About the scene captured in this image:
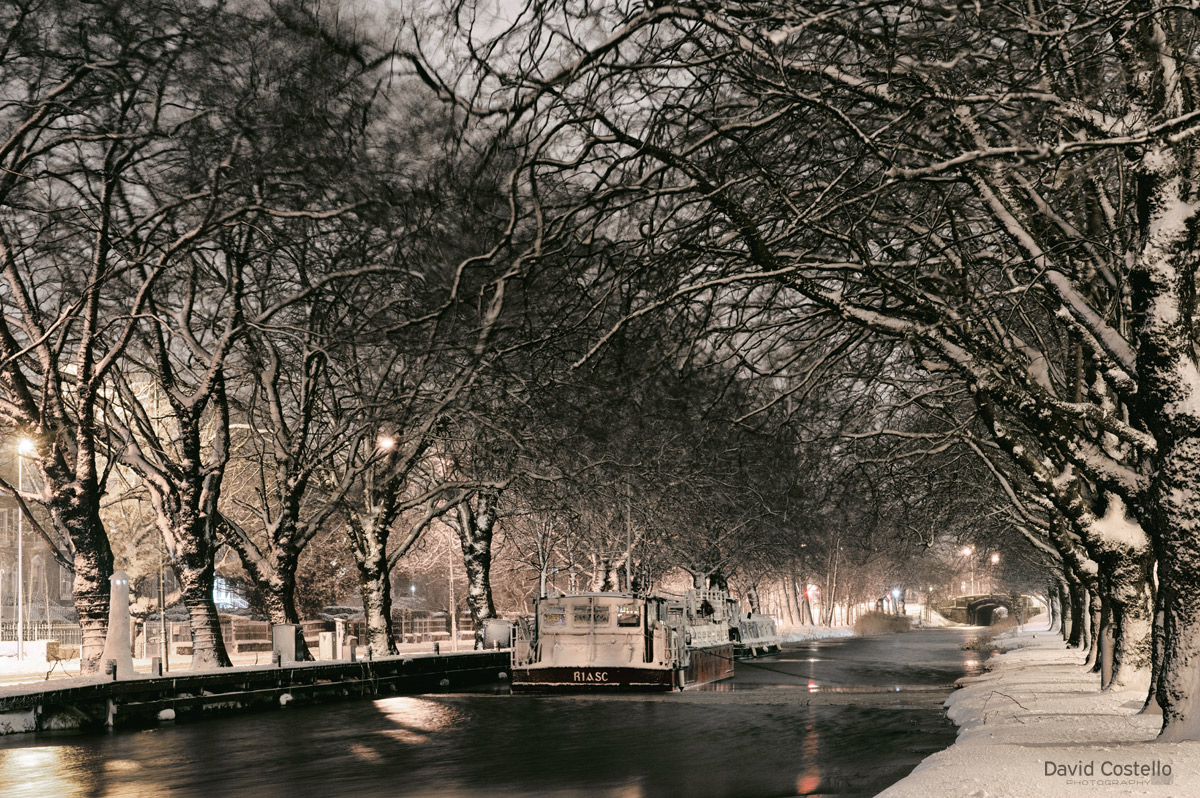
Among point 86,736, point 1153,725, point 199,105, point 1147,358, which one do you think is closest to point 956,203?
point 1147,358

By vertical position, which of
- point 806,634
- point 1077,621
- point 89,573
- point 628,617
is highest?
point 89,573

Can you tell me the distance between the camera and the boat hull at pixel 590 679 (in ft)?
102

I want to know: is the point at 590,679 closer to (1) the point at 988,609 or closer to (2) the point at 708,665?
(2) the point at 708,665

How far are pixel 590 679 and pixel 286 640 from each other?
790 cm

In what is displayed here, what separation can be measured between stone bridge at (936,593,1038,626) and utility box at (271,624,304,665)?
114214 millimetres

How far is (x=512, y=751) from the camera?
17.8m

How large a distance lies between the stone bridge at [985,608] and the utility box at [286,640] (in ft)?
375

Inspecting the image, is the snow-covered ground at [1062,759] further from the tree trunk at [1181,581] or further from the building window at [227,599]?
the building window at [227,599]

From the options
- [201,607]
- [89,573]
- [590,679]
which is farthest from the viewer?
[590,679]

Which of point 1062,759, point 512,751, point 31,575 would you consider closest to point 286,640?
point 512,751

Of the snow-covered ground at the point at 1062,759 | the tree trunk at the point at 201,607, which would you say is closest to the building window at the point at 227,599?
the tree trunk at the point at 201,607

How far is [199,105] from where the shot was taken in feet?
69.1

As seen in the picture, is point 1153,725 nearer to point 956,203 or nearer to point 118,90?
point 956,203

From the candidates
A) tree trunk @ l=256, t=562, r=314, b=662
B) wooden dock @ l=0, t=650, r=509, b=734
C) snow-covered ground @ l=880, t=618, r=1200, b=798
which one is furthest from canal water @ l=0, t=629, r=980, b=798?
tree trunk @ l=256, t=562, r=314, b=662
